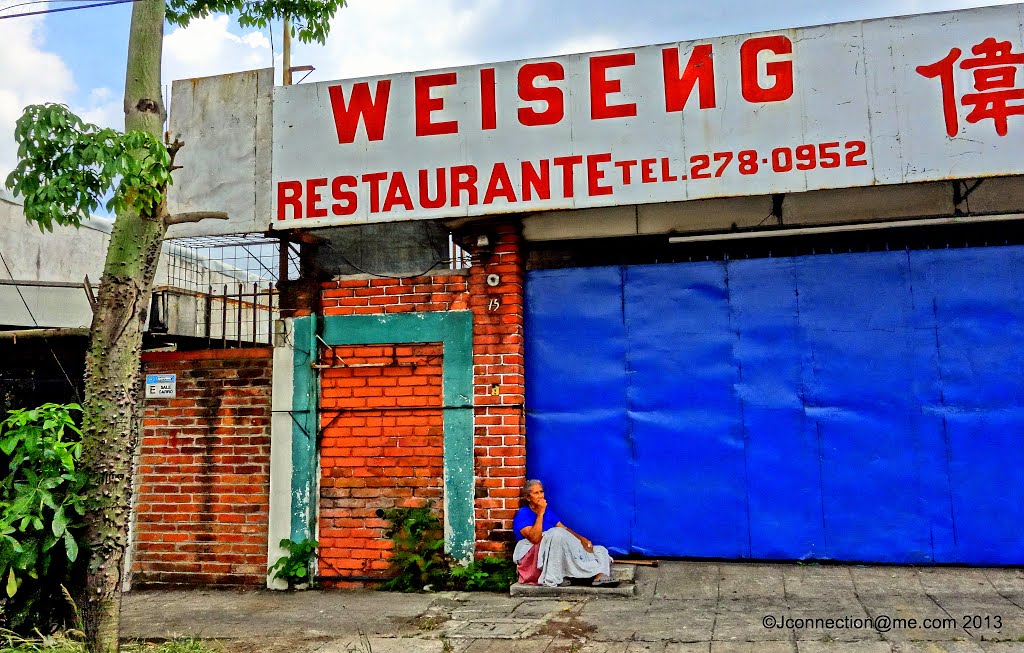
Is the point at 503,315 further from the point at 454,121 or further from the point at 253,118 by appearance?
the point at 253,118

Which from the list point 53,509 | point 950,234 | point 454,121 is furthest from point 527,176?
point 53,509

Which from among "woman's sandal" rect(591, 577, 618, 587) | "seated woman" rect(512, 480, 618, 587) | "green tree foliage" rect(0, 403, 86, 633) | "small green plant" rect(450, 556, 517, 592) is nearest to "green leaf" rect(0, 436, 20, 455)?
"green tree foliage" rect(0, 403, 86, 633)

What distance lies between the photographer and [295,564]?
6.66m

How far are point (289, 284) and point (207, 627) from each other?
296cm

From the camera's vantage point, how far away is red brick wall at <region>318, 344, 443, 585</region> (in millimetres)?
6684

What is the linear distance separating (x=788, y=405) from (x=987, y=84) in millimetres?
2755

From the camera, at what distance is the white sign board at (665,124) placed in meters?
5.75

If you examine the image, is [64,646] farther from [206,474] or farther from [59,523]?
[206,474]

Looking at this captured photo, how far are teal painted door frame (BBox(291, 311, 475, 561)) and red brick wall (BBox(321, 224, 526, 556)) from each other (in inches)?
3.2

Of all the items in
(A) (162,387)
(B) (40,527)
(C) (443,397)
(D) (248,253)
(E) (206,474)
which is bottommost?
(B) (40,527)

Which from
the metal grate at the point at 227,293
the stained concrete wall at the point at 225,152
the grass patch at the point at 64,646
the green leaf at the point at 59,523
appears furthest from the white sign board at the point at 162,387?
the grass patch at the point at 64,646

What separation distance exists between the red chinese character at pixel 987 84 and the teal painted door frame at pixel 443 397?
12.9 ft

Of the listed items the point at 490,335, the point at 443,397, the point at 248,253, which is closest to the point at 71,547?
the point at 443,397

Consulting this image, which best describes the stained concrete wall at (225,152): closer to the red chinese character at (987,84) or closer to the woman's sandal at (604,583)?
the woman's sandal at (604,583)
